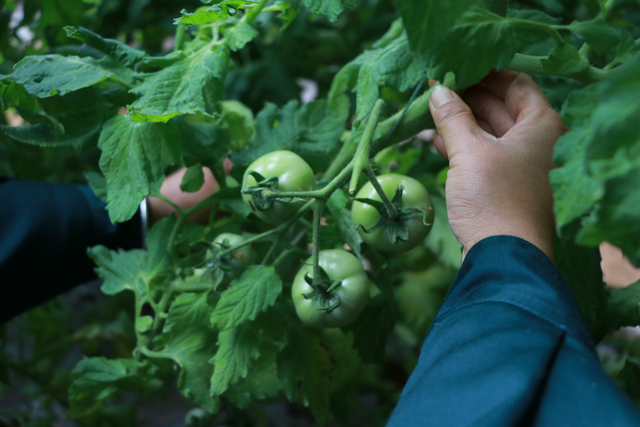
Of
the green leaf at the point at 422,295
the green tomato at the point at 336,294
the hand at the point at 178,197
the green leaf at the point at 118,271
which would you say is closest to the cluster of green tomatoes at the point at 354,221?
the green tomato at the point at 336,294

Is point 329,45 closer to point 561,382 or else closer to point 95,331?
point 95,331

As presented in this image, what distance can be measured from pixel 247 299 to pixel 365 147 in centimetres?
22

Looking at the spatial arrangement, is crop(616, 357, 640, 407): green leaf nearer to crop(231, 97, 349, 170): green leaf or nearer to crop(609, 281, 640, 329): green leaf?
crop(609, 281, 640, 329): green leaf

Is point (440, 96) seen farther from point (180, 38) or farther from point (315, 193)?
point (180, 38)

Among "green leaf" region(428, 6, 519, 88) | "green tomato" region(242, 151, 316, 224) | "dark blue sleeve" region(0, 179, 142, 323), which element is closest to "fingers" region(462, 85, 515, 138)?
"green leaf" region(428, 6, 519, 88)

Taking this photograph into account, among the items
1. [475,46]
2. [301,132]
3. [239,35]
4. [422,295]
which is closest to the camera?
[475,46]

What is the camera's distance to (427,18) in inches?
14.0

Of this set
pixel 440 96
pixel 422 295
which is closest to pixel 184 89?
pixel 440 96

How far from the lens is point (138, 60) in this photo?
0.60 meters

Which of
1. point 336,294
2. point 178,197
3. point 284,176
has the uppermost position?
point 284,176

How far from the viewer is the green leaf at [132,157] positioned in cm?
54

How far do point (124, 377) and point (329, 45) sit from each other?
3.34ft

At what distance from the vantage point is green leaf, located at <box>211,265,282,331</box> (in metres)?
0.54

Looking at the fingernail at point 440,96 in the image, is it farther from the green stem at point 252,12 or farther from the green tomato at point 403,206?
the green stem at point 252,12
